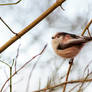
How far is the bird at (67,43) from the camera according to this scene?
1007mm

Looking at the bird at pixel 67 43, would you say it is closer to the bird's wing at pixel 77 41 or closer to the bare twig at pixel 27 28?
the bird's wing at pixel 77 41

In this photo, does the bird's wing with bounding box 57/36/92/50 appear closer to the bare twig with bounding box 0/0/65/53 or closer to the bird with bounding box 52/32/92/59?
the bird with bounding box 52/32/92/59

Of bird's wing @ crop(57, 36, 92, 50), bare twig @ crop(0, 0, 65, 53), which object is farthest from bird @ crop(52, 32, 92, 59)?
bare twig @ crop(0, 0, 65, 53)

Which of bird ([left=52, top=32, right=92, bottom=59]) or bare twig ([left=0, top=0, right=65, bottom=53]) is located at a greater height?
bare twig ([left=0, top=0, right=65, bottom=53])

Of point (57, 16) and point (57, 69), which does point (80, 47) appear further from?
point (57, 16)

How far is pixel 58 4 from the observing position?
0.92 m

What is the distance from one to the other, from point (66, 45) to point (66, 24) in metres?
2.00

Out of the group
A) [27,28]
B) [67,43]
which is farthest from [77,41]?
[27,28]

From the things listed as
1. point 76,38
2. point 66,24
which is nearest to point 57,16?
point 66,24

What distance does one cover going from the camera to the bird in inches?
39.6

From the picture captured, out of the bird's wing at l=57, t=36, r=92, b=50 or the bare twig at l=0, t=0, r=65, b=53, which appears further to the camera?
the bird's wing at l=57, t=36, r=92, b=50

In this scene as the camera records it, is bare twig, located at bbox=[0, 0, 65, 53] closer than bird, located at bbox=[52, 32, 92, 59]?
Yes

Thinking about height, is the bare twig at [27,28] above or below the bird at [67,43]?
above

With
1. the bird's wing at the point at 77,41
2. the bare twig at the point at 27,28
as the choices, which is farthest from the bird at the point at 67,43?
the bare twig at the point at 27,28
